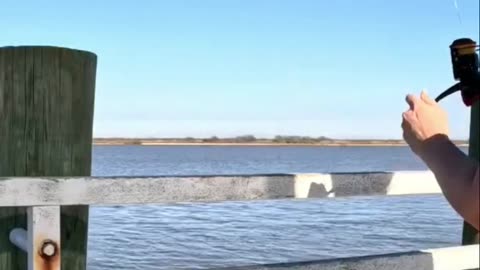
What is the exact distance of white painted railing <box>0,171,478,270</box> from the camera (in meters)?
2.06

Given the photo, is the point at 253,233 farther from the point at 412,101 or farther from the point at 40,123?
the point at 412,101

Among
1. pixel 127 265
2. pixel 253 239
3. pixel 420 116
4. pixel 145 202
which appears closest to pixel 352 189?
pixel 145 202

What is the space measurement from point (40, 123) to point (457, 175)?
5.45 ft

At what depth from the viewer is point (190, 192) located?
7.36ft

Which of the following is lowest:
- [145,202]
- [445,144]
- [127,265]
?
[127,265]

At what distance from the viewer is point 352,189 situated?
255cm

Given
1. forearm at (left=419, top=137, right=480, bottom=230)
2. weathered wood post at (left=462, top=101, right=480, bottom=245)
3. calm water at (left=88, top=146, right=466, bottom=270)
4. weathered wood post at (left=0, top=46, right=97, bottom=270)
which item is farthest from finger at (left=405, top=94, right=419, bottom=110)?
calm water at (left=88, top=146, right=466, bottom=270)

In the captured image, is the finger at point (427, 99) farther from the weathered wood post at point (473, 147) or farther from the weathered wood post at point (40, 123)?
the weathered wood post at point (40, 123)

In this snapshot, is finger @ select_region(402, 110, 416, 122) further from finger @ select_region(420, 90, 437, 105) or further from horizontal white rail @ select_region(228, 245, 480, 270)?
horizontal white rail @ select_region(228, 245, 480, 270)

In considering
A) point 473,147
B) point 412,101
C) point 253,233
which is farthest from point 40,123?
point 253,233

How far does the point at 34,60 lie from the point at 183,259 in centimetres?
866

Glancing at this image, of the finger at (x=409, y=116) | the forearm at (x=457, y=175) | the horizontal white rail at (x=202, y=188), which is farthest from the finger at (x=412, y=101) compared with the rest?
the horizontal white rail at (x=202, y=188)

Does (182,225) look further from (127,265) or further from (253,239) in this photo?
(127,265)

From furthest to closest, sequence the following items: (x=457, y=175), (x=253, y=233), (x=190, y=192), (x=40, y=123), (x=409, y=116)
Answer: (x=253, y=233) < (x=40, y=123) < (x=190, y=192) < (x=409, y=116) < (x=457, y=175)
